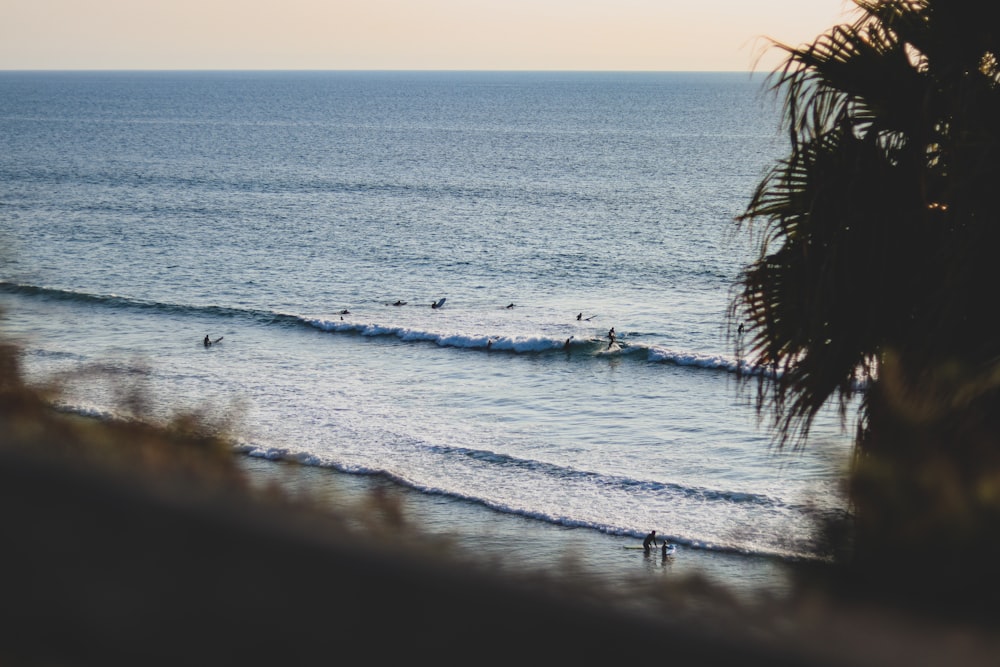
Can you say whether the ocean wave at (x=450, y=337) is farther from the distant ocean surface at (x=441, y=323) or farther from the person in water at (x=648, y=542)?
the person in water at (x=648, y=542)

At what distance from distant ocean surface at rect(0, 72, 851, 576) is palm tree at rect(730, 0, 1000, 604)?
0.50m

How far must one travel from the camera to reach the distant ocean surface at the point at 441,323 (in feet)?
66.7

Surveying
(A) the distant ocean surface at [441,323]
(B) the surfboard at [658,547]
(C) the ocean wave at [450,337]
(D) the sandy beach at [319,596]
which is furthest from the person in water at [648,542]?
(D) the sandy beach at [319,596]

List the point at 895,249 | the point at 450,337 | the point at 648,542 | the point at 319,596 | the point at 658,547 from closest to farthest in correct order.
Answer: the point at 319,596 < the point at 895,249 < the point at 648,542 < the point at 658,547 < the point at 450,337

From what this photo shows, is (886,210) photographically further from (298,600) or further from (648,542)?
(648,542)

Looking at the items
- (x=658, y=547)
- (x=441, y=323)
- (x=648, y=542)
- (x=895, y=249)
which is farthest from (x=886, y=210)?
(x=441, y=323)

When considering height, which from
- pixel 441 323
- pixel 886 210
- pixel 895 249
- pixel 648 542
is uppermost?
pixel 886 210

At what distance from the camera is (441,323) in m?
37.5

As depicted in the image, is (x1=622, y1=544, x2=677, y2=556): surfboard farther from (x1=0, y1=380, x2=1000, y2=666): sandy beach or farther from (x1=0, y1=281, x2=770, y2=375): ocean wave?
(x1=0, y1=380, x2=1000, y2=666): sandy beach

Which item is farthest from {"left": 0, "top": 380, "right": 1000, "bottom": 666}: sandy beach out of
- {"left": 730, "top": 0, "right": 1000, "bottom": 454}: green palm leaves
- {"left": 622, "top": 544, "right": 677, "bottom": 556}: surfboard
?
{"left": 622, "top": 544, "right": 677, "bottom": 556}: surfboard

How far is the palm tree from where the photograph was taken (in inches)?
216

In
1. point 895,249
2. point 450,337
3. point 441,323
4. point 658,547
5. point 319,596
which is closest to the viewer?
point 319,596

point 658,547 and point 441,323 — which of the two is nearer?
point 658,547

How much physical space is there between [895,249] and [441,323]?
31735mm
